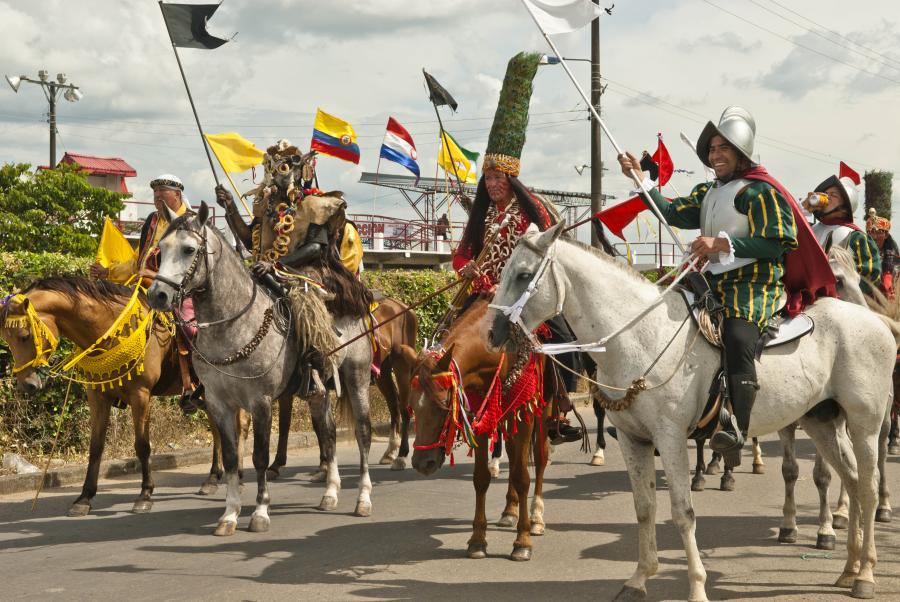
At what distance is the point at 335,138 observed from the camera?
13.2m

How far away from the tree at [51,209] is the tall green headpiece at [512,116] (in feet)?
77.6

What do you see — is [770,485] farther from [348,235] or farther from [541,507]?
[348,235]

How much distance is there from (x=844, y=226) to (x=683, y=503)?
4207 mm

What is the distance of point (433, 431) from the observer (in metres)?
6.23

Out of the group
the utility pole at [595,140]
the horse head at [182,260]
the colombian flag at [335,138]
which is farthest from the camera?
the utility pole at [595,140]

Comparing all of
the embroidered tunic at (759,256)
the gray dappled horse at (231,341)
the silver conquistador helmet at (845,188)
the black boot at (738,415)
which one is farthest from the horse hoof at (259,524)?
the silver conquistador helmet at (845,188)

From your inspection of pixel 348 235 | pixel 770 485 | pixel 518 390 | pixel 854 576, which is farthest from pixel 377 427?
pixel 854 576

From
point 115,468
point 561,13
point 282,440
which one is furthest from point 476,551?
point 115,468

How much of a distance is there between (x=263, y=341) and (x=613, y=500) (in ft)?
12.3

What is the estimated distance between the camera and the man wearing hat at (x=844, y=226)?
27.4 ft

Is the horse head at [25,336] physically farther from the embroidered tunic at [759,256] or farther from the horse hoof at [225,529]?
the embroidered tunic at [759,256]

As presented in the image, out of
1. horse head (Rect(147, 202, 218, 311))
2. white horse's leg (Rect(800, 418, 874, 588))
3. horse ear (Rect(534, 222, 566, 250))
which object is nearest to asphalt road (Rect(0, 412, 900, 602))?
white horse's leg (Rect(800, 418, 874, 588))

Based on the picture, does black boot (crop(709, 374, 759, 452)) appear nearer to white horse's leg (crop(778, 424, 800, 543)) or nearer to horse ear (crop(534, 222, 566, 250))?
horse ear (crop(534, 222, 566, 250))

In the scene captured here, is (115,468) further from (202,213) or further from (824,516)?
(824,516)
